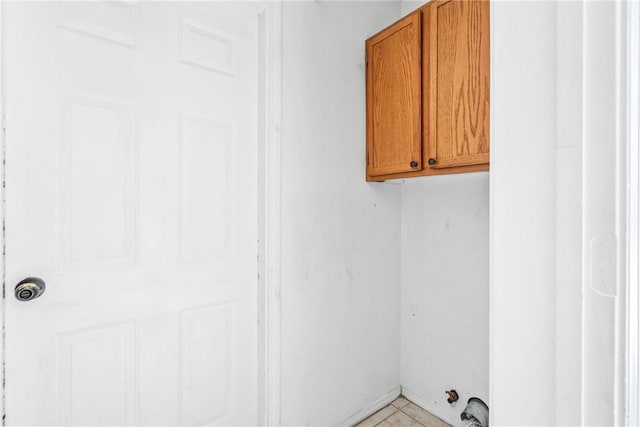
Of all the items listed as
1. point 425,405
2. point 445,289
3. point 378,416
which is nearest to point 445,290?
point 445,289

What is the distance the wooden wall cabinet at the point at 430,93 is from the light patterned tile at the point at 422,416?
1289mm

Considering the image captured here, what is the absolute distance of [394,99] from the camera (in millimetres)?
1518

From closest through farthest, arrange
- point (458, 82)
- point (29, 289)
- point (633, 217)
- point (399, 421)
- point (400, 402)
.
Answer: point (633, 217)
point (29, 289)
point (458, 82)
point (399, 421)
point (400, 402)

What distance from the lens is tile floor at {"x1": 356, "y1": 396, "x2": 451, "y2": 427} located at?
5.41 feet

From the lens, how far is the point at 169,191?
1146mm

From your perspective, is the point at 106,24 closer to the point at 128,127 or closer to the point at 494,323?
the point at 128,127

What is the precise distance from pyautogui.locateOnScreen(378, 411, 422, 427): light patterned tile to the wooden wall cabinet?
4.20 feet

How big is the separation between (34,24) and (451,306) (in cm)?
198

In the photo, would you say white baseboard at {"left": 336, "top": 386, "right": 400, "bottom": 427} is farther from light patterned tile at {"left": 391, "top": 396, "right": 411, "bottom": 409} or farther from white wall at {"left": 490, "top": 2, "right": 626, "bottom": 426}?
white wall at {"left": 490, "top": 2, "right": 626, "bottom": 426}

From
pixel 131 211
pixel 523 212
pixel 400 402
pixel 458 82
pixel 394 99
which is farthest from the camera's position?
pixel 400 402

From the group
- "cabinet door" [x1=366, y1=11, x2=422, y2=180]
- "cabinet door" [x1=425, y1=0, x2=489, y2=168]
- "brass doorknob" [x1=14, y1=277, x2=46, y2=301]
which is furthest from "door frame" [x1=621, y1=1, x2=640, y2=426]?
"brass doorknob" [x1=14, y1=277, x2=46, y2=301]

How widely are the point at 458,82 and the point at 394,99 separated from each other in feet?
1.06

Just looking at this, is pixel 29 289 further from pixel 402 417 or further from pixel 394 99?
pixel 402 417

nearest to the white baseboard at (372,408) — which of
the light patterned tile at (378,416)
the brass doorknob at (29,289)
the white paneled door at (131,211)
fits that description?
the light patterned tile at (378,416)
